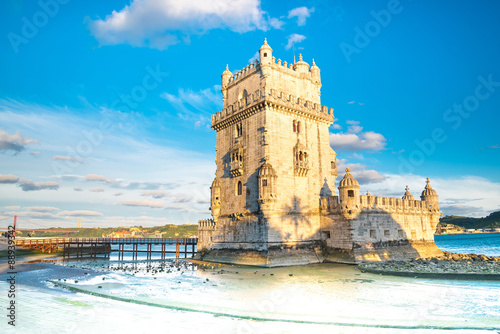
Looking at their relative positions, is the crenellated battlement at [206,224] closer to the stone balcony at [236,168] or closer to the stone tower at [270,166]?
the stone tower at [270,166]

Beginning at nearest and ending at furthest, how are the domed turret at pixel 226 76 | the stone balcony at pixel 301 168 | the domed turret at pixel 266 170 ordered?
the domed turret at pixel 266 170 → the stone balcony at pixel 301 168 → the domed turret at pixel 226 76

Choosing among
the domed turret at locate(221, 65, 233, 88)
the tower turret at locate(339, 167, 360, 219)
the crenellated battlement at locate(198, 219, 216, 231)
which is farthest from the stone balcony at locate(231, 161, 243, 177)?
the domed turret at locate(221, 65, 233, 88)

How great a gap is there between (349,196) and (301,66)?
15.4 metres

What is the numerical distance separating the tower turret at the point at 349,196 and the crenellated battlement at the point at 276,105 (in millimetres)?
8096

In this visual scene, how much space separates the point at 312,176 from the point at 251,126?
8.19m

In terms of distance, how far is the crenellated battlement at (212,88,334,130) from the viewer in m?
32.9

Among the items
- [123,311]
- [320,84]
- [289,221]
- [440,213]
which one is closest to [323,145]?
[320,84]

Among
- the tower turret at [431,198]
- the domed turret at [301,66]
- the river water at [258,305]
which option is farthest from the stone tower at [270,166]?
the tower turret at [431,198]

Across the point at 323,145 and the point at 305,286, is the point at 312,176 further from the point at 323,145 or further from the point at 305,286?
the point at 305,286

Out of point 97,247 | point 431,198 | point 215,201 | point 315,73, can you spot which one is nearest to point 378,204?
point 431,198

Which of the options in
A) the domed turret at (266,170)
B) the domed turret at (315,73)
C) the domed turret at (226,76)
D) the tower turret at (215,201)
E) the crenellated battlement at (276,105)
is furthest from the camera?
the domed turret at (226,76)

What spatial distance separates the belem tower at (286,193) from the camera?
31.3m

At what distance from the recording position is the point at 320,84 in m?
38.8

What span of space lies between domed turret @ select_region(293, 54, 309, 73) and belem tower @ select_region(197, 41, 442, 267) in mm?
111
